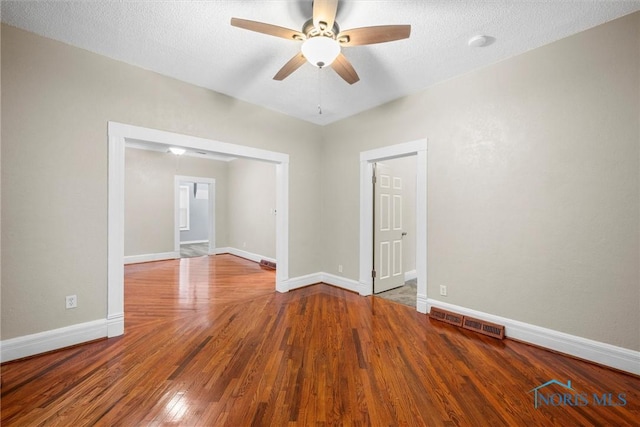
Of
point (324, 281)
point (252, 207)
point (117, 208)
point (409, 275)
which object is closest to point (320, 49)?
point (117, 208)

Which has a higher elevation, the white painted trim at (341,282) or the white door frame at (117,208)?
the white door frame at (117,208)

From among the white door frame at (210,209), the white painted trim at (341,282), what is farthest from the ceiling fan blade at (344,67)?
the white door frame at (210,209)

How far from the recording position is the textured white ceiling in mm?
2018

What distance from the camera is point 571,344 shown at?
235cm

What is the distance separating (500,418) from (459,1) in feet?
9.36

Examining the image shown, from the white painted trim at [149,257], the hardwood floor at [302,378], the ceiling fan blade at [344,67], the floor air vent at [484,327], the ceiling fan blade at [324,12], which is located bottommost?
the hardwood floor at [302,378]

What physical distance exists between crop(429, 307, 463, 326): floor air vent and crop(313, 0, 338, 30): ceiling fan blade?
3.11 m

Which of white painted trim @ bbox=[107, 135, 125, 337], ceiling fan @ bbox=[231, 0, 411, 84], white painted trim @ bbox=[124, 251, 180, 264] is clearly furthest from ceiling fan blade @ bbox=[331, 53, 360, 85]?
white painted trim @ bbox=[124, 251, 180, 264]

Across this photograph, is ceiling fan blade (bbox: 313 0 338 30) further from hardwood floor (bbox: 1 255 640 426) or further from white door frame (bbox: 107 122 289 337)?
hardwood floor (bbox: 1 255 640 426)

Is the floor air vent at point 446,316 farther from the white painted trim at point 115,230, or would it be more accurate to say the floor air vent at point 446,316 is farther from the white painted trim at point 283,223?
the white painted trim at point 115,230

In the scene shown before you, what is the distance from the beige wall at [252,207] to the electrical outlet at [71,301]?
377cm

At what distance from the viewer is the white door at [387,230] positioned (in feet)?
13.6

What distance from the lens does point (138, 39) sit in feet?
7.91

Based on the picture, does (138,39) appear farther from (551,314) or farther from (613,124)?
(551,314)
